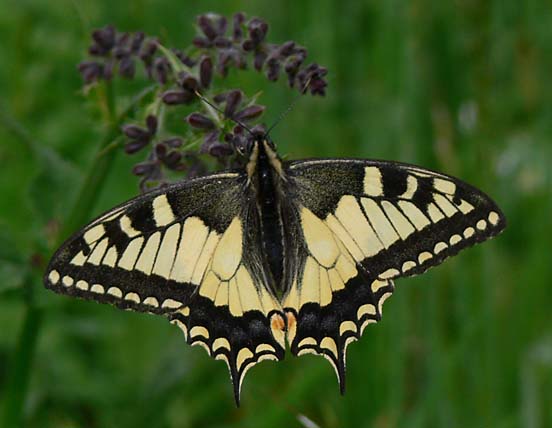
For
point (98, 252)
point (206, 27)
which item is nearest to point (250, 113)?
point (206, 27)

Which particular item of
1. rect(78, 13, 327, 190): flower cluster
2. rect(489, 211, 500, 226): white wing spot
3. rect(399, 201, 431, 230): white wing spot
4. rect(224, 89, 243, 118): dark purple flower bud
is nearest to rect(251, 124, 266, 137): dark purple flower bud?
rect(78, 13, 327, 190): flower cluster

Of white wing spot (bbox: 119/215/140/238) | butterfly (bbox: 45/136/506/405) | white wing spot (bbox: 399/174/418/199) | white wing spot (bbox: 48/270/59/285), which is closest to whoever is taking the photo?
white wing spot (bbox: 48/270/59/285)

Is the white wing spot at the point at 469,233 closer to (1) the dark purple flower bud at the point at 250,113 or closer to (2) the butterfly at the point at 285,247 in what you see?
(2) the butterfly at the point at 285,247

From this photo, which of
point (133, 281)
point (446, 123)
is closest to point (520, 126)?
point (446, 123)

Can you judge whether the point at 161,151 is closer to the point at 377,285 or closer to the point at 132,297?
the point at 132,297

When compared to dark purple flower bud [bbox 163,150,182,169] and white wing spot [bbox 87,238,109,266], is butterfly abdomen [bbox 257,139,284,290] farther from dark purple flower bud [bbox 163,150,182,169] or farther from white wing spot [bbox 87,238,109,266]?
white wing spot [bbox 87,238,109,266]

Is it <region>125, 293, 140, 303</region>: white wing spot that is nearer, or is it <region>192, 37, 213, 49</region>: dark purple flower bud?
<region>125, 293, 140, 303</region>: white wing spot

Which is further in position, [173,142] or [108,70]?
[108,70]
